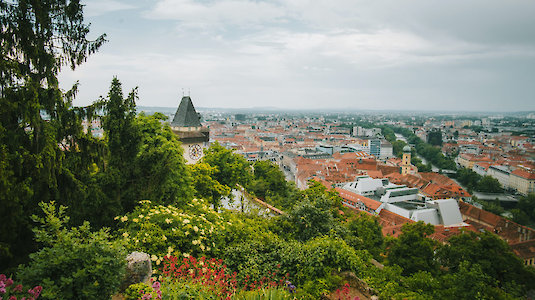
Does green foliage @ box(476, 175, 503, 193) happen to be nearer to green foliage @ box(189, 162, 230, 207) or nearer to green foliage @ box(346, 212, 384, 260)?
green foliage @ box(346, 212, 384, 260)

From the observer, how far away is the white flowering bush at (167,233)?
241 inches

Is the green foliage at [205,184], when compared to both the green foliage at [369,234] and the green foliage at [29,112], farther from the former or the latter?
the green foliage at [29,112]


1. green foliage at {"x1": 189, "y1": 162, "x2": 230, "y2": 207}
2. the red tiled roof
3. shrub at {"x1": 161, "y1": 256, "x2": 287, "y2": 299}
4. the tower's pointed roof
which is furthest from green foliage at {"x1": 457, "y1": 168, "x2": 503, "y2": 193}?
shrub at {"x1": 161, "y1": 256, "x2": 287, "y2": 299}

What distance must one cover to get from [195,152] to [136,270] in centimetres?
1466

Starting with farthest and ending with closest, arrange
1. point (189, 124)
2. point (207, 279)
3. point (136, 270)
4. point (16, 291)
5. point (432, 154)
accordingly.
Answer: point (432, 154) → point (189, 124) → point (207, 279) → point (136, 270) → point (16, 291)

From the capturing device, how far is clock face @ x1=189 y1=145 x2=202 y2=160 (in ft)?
63.3

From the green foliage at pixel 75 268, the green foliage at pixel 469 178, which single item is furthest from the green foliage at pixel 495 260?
the green foliage at pixel 469 178

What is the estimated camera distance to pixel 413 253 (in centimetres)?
1394

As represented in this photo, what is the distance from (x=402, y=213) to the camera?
99.6 ft

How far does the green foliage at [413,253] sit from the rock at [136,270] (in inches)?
453

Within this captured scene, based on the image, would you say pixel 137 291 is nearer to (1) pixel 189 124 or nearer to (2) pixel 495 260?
(2) pixel 495 260

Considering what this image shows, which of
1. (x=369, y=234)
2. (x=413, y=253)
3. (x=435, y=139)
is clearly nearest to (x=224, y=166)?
(x=369, y=234)

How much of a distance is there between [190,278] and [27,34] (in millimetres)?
4697

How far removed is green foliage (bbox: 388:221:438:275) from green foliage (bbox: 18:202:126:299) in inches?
495
